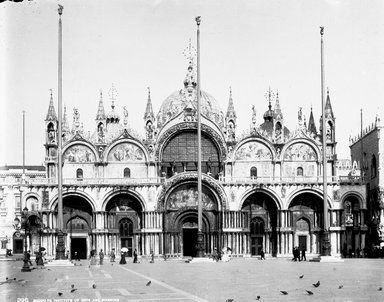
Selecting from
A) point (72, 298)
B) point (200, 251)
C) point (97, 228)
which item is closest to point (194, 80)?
point (97, 228)

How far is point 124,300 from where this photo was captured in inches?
733

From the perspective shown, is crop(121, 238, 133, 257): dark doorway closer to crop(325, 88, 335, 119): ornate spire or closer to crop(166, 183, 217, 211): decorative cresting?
crop(166, 183, 217, 211): decorative cresting

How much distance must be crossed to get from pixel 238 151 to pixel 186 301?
49874mm

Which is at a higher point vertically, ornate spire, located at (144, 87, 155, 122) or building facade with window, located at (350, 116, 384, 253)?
ornate spire, located at (144, 87, 155, 122)

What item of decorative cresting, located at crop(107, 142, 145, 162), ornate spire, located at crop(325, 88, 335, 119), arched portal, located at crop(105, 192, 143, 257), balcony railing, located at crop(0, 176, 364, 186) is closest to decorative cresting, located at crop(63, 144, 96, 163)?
decorative cresting, located at crop(107, 142, 145, 162)

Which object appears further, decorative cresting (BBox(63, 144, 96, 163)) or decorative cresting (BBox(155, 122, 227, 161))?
decorative cresting (BBox(63, 144, 96, 163))

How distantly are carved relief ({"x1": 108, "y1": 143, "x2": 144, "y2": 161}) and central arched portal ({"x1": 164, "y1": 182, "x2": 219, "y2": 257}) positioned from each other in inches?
195

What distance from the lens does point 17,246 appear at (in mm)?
86000

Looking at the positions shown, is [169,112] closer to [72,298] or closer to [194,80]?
[194,80]

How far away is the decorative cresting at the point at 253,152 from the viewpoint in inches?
2667

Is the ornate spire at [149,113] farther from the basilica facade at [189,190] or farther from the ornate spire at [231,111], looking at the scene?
the ornate spire at [231,111]

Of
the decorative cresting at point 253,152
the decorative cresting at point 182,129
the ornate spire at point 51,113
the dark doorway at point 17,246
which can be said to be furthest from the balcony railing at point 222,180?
the dark doorway at point 17,246

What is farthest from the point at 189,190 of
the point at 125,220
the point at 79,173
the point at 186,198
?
the point at 79,173

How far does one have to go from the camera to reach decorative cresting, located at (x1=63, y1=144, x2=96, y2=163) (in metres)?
67.6
